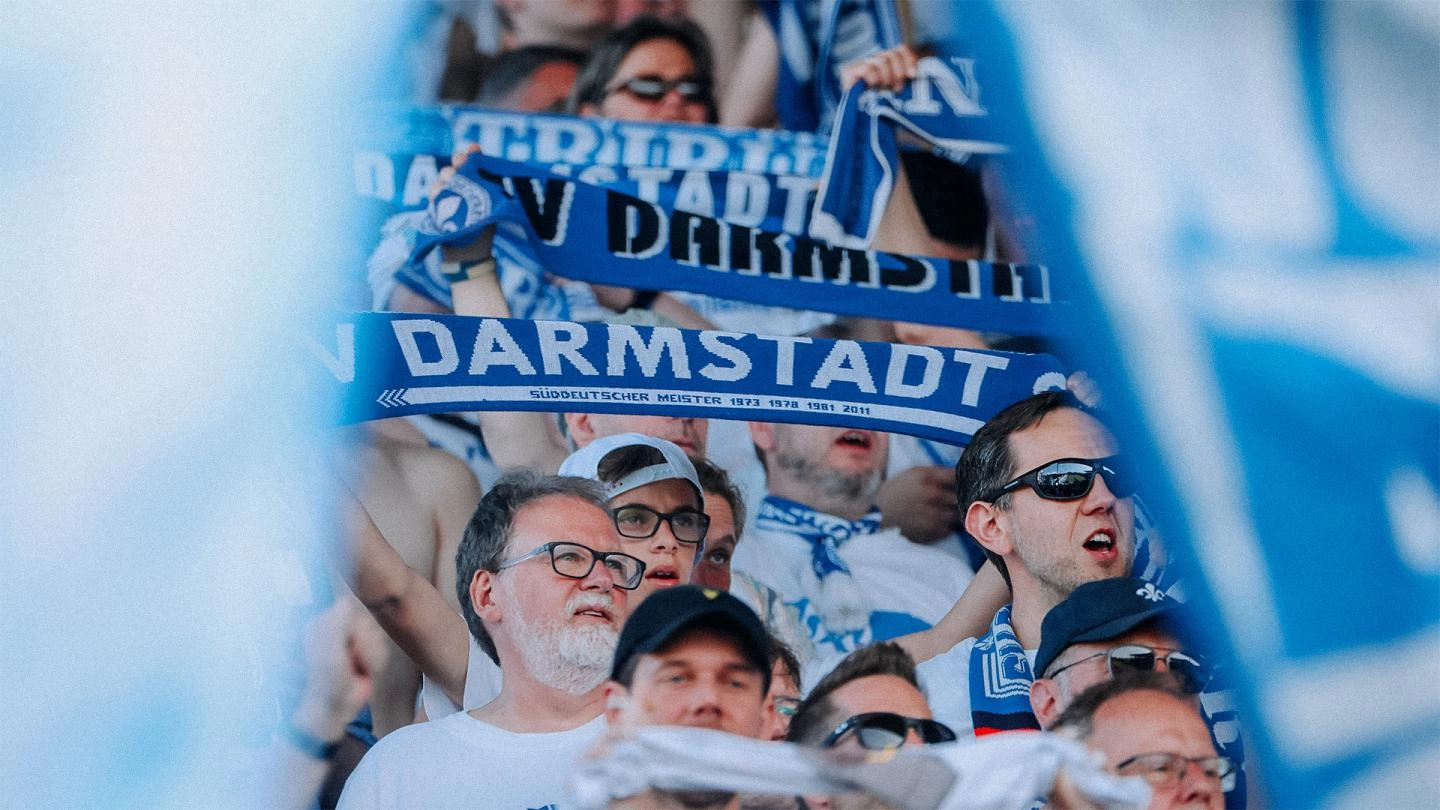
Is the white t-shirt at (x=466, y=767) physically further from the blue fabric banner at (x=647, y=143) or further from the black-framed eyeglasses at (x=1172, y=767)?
the blue fabric banner at (x=647, y=143)

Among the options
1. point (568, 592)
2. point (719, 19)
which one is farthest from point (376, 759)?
point (719, 19)

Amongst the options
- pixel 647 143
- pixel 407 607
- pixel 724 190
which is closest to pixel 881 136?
pixel 724 190

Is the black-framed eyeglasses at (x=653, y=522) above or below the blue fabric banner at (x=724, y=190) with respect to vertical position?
below

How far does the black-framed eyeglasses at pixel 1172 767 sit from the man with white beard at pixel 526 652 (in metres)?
1.06

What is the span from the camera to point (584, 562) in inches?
151

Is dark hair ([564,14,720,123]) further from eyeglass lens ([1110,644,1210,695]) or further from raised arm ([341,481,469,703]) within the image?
eyeglass lens ([1110,644,1210,695])

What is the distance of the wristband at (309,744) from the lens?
3.76 m

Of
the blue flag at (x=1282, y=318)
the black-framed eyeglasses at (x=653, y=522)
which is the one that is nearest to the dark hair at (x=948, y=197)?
the black-framed eyeglasses at (x=653, y=522)

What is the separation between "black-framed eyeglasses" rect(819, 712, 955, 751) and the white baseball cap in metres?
0.87

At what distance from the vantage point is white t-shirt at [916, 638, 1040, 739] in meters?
3.74

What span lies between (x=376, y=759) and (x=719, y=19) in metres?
4.41

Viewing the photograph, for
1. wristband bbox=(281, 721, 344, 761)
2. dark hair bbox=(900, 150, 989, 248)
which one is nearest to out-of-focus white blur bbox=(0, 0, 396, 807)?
wristband bbox=(281, 721, 344, 761)

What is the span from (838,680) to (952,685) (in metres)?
0.34

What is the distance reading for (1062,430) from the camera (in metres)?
4.11
